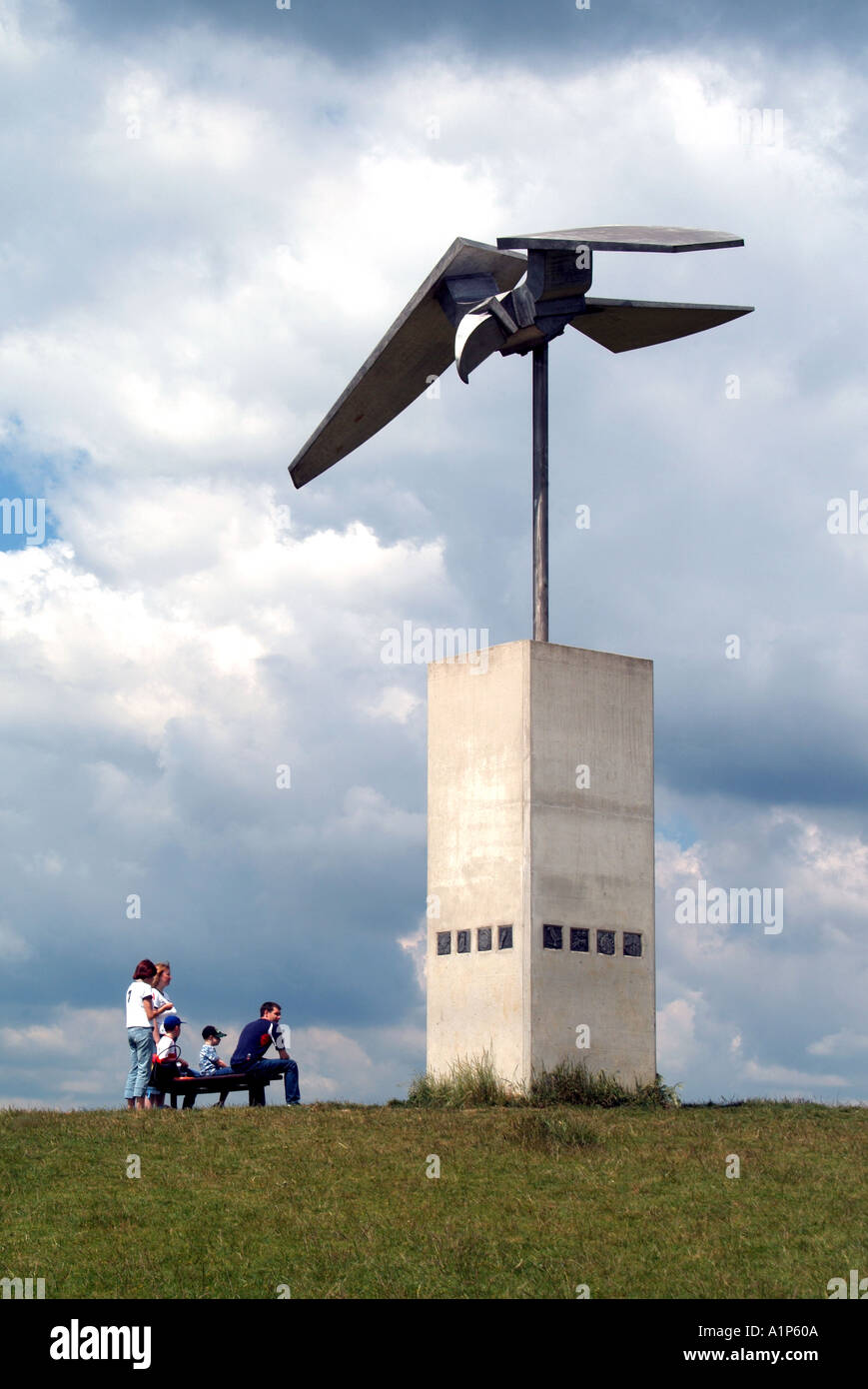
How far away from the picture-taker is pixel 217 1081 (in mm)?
19328

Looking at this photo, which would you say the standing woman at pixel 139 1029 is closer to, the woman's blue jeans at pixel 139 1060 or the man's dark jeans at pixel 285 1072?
the woman's blue jeans at pixel 139 1060

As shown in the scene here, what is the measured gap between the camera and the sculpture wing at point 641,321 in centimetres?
2252

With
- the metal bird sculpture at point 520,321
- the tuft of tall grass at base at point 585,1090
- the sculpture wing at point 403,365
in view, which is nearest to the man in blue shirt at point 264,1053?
the tuft of tall grass at base at point 585,1090

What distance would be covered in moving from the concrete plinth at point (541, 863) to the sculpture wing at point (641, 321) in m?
4.88

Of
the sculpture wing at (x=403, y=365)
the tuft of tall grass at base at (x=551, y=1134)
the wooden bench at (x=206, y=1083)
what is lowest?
the tuft of tall grass at base at (x=551, y=1134)

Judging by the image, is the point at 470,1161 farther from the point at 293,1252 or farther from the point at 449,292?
the point at 449,292

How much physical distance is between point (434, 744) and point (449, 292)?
6.01 metres

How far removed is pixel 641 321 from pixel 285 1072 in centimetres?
1154

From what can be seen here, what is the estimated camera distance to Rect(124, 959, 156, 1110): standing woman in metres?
18.8

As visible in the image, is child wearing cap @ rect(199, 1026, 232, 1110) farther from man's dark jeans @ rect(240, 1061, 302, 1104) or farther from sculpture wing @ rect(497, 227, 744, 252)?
sculpture wing @ rect(497, 227, 744, 252)

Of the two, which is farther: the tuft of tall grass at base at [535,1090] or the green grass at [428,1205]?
the tuft of tall grass at base at [535,1090]

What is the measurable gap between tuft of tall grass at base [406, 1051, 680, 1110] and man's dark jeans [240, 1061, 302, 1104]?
153 centimetres

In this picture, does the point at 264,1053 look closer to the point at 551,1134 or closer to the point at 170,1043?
the point at 170,1043
